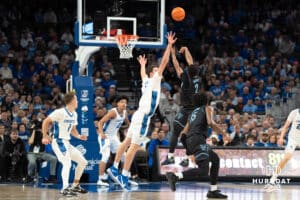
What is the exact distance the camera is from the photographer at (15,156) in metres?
16.9

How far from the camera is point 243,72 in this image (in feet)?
78.3

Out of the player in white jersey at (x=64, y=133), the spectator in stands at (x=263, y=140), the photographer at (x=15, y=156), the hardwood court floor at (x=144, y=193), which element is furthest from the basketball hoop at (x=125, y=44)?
the spectator in stands at (x=263, y=140)

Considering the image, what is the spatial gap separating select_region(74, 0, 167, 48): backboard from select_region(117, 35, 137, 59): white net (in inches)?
5.6

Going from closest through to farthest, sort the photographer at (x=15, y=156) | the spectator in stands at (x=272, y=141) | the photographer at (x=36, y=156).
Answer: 1. the photographer at (x=36, y=156)
2. the photographer at (x=15, y=156)
3. the spectator in stands at (x=272, y=141)

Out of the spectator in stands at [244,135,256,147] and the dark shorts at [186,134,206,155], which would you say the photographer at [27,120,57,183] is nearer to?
the spectator in stands at [244,135,256,147]

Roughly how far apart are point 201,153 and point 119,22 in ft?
17.0

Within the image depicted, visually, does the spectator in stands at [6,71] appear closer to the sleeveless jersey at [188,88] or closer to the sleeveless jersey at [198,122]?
the sleeveless jersey at [188,88]

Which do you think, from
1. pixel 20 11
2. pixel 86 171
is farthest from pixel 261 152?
pixel 20 11

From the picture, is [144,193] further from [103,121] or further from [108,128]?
[108,128]

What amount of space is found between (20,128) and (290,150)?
712 cm

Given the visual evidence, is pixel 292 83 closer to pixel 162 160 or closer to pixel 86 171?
pixel 162 160

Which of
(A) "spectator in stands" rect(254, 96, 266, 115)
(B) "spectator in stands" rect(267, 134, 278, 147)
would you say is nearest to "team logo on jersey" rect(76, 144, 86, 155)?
(B) "spectator in stands" rect(267, 134, 278, 147)

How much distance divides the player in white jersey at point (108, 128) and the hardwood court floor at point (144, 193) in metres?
0.47

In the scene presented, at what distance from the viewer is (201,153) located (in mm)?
11562
